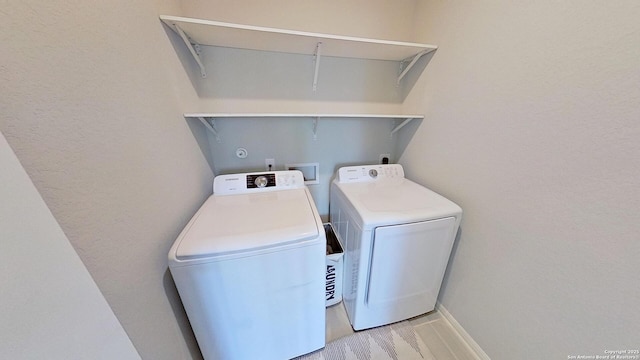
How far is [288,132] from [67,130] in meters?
1.29

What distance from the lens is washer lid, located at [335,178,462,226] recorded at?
3.67ft

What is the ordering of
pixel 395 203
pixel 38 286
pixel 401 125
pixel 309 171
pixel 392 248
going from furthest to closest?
A: 1. pixel 309 171
2. pixel 401 125
3. pixel 395 203
4. pixel 392 248
5. pixel 38 286

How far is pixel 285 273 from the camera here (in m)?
0.95

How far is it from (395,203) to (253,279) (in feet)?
3.13

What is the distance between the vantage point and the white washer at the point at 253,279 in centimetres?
86

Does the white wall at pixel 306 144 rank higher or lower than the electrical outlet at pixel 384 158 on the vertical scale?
higher

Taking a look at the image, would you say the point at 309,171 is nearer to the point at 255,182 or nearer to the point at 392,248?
the point at 255,182

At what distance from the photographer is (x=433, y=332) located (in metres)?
1.40

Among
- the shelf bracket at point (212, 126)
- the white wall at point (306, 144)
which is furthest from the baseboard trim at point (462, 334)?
the shelf bracket at point (212, 126)

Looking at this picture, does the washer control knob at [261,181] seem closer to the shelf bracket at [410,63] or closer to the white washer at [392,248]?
the white washer at [392,248]

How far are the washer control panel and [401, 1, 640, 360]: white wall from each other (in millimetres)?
1154

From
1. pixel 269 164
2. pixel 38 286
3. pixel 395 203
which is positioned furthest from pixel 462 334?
pixel 38 286

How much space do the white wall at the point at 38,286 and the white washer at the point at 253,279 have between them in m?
0.28

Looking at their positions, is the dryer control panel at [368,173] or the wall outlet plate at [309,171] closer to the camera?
the dryer control panel at [368,173]
